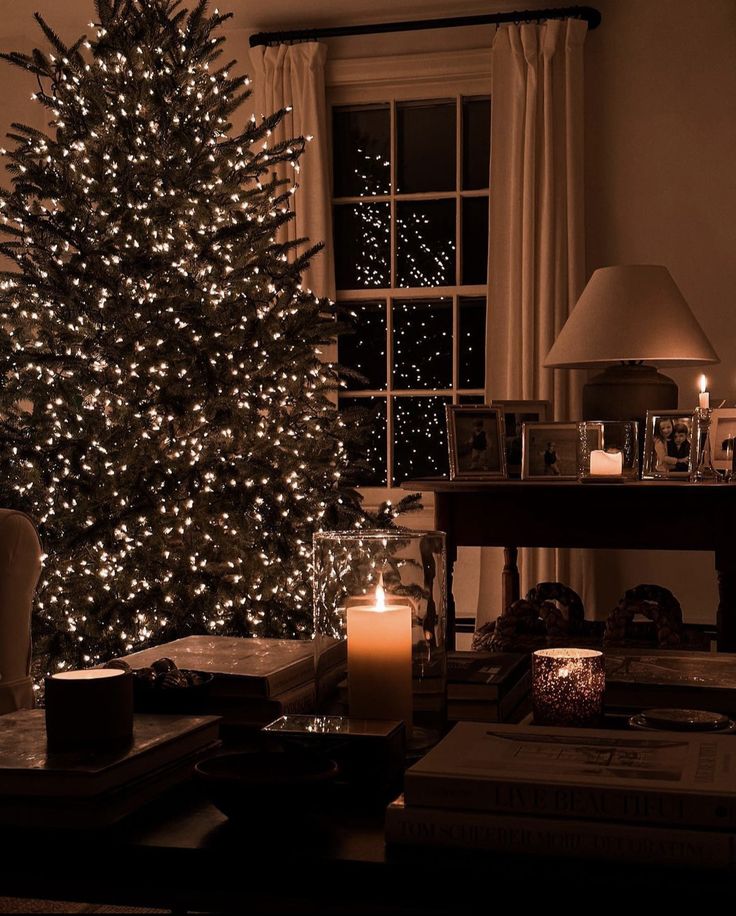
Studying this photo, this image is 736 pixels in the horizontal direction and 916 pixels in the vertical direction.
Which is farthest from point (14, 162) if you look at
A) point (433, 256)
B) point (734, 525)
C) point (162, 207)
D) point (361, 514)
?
point (734, 525)

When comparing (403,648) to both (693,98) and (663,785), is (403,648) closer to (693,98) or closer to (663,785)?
(663,785)

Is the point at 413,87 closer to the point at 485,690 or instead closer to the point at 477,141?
the point at 477,141

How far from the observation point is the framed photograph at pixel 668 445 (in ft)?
9.21

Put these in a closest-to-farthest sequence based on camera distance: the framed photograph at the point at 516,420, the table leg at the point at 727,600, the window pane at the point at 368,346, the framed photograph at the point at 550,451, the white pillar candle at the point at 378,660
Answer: the white pillar candle at the point at 378,660 → the table leg at the point at 727,600 → the framed photograph at the point at 550,451 → the framed photograph at the point at 516,420 → the window pane at the point at 368,346

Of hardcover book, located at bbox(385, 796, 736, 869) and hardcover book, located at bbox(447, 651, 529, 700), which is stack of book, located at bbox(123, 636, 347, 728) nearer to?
hardcover book, located at bbox(447, 651, 529, 700)

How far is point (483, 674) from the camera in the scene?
4.23 feet

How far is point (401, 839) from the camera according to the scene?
85cm

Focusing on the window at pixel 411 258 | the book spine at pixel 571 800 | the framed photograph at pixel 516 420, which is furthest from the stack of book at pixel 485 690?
the window at pixel 411 258

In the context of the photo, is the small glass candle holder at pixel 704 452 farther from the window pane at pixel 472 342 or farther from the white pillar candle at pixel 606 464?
the window pane at pixel 472 342

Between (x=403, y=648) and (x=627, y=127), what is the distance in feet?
12.8

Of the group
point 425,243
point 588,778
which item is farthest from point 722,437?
point 425,243

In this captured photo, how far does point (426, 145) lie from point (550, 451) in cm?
241

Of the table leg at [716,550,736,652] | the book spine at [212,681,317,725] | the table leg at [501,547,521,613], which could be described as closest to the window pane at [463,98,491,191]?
the table leg at [501,547,521,613]

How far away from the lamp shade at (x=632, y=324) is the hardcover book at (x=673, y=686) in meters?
1.87
